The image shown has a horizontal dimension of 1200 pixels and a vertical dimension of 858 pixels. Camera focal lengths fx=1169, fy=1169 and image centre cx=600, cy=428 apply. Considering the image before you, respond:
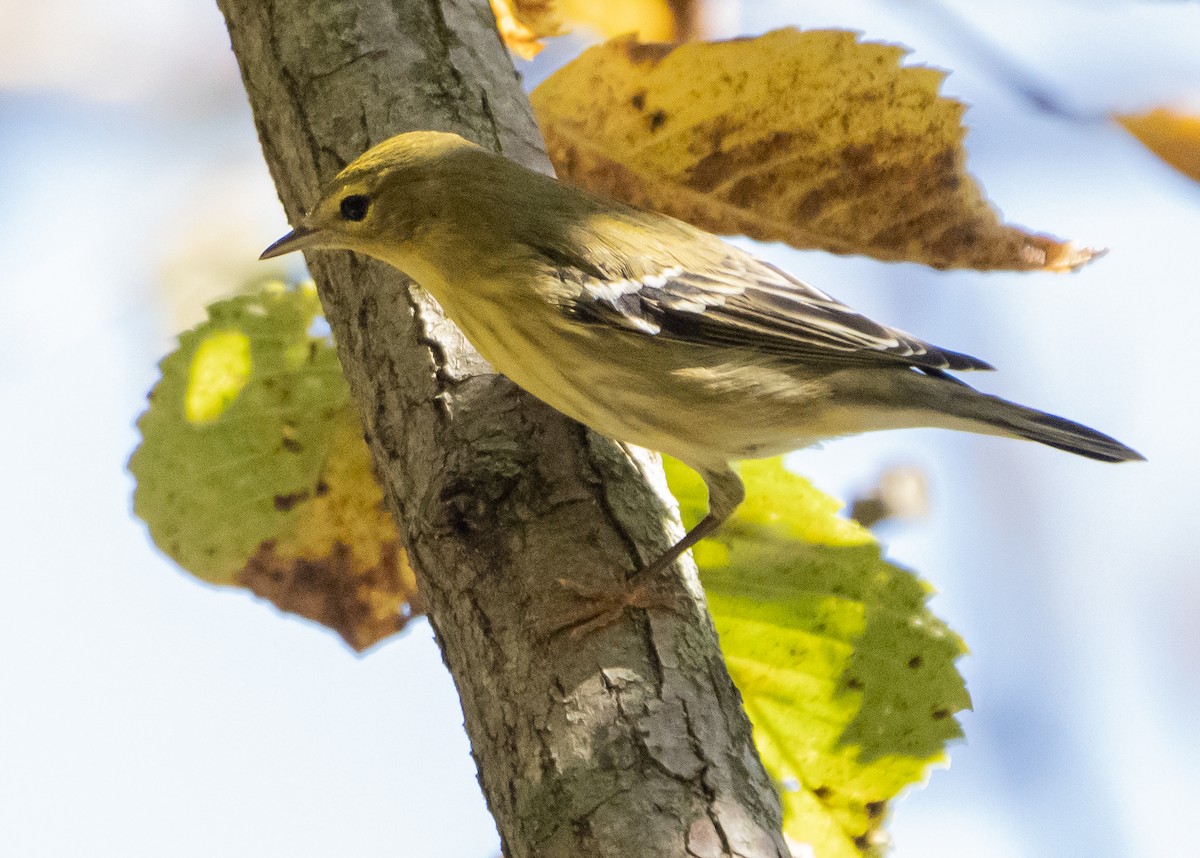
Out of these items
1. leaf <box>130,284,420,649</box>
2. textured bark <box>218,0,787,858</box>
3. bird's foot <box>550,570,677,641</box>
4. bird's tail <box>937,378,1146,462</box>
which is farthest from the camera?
leaf <box>130,284,420,649</box>

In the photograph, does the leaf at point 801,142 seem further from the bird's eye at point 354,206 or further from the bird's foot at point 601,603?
the bird's foot at point 601,603

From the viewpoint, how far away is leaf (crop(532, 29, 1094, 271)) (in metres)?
2.72

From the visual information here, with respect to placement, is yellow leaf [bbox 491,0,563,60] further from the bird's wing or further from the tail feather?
the tail feather

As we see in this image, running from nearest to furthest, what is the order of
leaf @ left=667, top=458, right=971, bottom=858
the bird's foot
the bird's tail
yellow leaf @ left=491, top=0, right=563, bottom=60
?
the bird's foot
leaf @ left=667, top=458, right=971, bottom=858
the bird's tail
yellow leaf @ left=491, top=0, right=563, bottom=60

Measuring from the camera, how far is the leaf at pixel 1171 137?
10.3 ft

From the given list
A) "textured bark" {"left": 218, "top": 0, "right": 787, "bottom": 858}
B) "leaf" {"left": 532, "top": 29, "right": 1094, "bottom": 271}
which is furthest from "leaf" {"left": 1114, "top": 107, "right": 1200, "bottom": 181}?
"textured bark" {"left": 218, "top": 0, "right": 787, "bottom": 858}

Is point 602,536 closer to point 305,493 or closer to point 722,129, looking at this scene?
point 305,493

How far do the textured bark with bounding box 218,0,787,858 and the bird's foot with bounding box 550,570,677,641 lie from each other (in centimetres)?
2

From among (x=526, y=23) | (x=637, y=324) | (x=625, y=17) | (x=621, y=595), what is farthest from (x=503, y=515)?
(x=625, y=17)

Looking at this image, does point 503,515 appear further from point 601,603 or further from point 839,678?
point 839,678

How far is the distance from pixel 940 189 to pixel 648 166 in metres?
0.70

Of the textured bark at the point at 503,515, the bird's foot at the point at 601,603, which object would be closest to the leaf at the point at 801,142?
the textured bark at the point at 503,515

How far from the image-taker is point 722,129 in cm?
282

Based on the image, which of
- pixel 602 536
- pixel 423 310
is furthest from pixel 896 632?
pixel 423 310
